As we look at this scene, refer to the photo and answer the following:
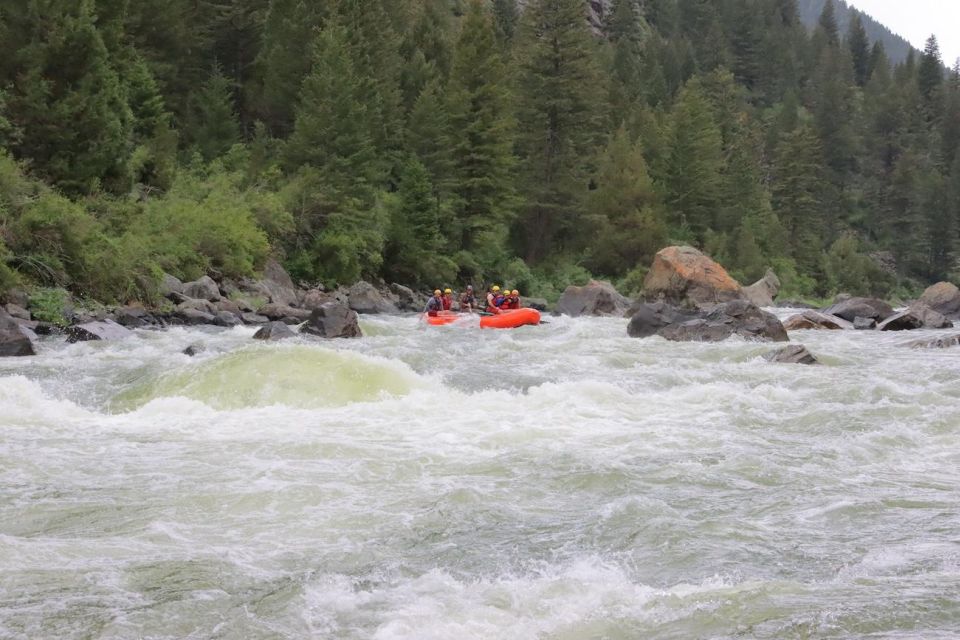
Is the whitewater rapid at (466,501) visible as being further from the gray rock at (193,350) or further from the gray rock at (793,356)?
the gray rock at (193,350)

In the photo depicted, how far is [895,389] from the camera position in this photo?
12508mm

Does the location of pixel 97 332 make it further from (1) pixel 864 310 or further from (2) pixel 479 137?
(2) pixel 479 137

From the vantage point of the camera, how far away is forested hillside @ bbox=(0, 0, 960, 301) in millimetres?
22469

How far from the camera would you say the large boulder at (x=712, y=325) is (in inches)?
761

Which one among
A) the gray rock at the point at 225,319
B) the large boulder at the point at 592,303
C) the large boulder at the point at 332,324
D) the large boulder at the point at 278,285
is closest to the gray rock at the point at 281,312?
the gray rock at the point at 225,319

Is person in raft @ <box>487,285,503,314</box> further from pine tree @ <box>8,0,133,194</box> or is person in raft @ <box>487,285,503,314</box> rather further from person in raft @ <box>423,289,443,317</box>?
pine tree @ <box>8,0,133,194</box>

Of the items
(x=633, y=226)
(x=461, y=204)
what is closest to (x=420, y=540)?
(x=461, y=204)

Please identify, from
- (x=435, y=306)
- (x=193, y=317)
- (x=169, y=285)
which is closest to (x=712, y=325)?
(x=435, y=306)

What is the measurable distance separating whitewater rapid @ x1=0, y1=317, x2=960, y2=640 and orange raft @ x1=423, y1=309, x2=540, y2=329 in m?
7.99

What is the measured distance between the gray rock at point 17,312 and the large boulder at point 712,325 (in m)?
12.2

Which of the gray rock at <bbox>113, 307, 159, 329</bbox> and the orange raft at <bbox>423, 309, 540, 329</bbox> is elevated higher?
the gray rock at <bbox>113, 307, 159, 329</bbox>

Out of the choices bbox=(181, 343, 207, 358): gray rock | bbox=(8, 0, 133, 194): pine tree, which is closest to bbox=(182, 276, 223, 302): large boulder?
bbox=(8, 0, 133, 194): pine tree

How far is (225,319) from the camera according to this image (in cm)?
2058

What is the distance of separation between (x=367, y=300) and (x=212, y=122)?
12.2 metres
